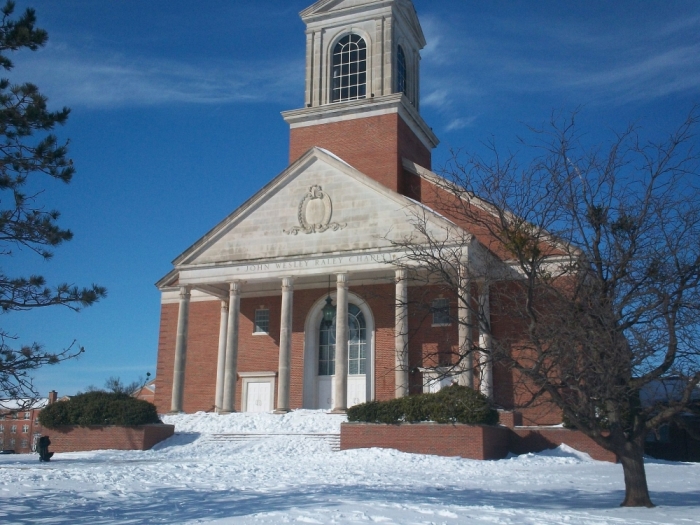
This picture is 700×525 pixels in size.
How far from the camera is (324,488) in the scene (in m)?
14.4

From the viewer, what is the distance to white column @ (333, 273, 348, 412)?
2711 centimetres

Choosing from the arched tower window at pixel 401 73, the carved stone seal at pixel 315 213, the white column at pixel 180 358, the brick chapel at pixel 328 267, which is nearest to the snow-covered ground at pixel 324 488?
the brick chapel at pixel 328 267

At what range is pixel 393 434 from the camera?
21.7 meters

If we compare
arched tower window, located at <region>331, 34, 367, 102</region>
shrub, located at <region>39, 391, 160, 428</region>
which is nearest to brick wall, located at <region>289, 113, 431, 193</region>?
arched tower window, located at <region>331, 34, 367, 102</region>

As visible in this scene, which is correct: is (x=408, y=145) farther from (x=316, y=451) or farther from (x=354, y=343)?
(x=316, y=451)

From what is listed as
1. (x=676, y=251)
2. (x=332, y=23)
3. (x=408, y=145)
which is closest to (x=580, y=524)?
(x=676, y=251)

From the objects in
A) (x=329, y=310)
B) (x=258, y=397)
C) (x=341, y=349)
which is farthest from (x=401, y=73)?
(x=258, y=397)

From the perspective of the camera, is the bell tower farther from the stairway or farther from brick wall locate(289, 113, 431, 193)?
the stairway

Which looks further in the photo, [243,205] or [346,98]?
[346,98]

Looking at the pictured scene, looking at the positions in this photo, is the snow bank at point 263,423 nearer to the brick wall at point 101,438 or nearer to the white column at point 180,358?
the white column at point 180,358

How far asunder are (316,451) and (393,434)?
2390 mm

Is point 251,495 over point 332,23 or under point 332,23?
under

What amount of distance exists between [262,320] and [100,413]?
9910mm

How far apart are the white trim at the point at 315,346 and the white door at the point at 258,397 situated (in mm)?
1890
